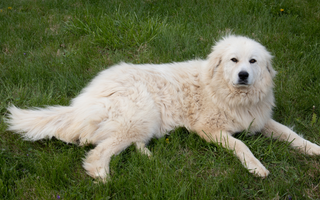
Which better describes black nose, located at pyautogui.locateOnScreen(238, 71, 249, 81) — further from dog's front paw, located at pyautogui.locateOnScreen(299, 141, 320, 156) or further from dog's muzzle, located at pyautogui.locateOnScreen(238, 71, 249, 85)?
dog's front paw, located at pyautogui.locateOnScreen(299, 141, 320, 156)

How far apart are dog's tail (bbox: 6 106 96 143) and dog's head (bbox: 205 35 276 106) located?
1.74m

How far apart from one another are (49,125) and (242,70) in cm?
235

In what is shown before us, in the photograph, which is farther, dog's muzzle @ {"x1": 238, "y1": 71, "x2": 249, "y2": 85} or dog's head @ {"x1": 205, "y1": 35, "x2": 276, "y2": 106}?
dog's head @ {"x1": 205, "y1": 35, "x2": 276, "y2": 106}

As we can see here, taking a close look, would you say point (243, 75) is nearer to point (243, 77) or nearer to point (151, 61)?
point (243, 77)

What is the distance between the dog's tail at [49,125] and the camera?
2.97m

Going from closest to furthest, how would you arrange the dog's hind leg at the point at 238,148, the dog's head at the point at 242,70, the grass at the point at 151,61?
the grass at the point at 151,61 < the dog's hind leg at the point at 238,148 < the dog's head at the point at 242,70

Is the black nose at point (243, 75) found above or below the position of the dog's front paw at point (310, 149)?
above

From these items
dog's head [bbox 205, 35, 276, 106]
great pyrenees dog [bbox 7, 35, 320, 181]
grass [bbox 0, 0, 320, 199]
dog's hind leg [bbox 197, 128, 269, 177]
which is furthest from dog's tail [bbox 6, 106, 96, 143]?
dog's head [bbox 205, 35, 276, 106]

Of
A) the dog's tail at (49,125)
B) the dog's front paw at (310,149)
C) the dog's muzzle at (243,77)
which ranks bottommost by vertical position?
the dog's front paw at (310,149)

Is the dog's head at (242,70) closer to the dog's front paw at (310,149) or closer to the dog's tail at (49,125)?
the dog's front paw at (310,149)

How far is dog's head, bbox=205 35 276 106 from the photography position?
3.09 metres

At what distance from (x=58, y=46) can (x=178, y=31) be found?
2.39m

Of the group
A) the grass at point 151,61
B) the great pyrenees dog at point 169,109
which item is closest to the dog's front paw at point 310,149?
the great pyrenees dog at point 169,109

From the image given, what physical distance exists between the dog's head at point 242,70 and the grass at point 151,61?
633 mm
